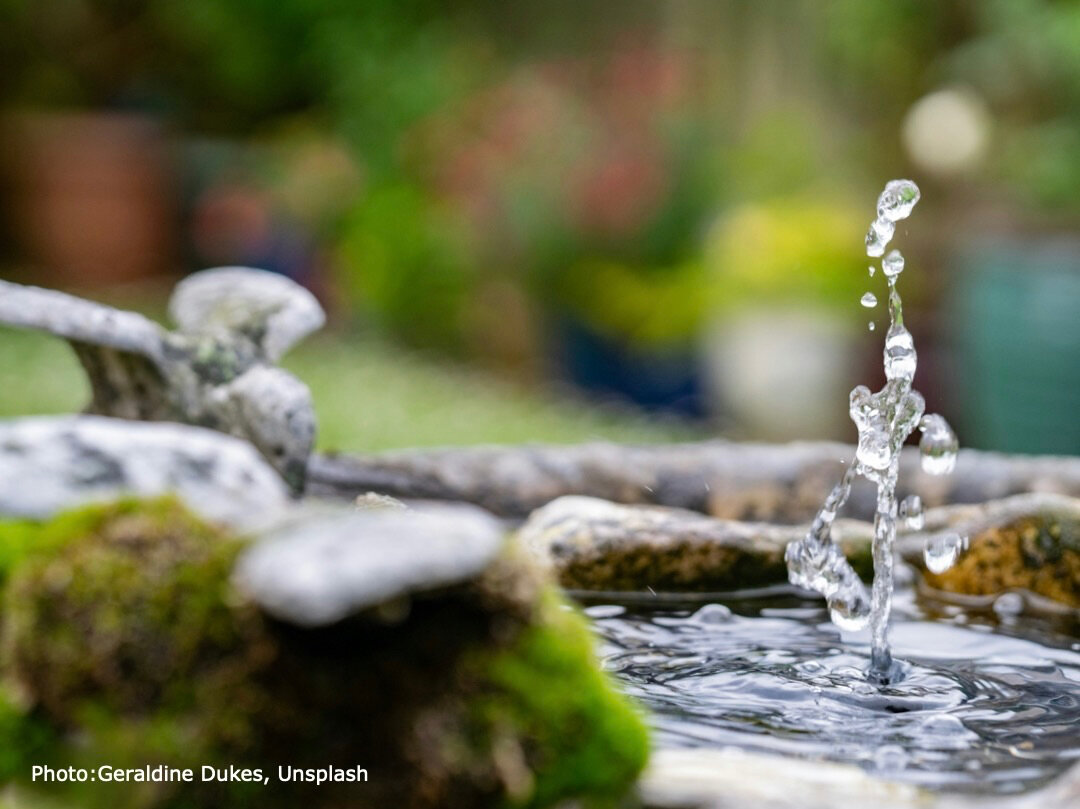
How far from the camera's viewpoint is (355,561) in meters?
0.90

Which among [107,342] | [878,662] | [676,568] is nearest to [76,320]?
[107,342]

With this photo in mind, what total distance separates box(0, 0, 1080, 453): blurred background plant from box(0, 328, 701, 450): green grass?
0.05 meters

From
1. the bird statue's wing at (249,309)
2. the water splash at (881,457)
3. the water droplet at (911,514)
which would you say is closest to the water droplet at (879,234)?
the water splash at (881,457)

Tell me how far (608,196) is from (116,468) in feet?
19.3

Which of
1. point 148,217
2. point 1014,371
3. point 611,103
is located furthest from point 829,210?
point 148,217

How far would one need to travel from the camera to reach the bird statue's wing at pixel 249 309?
1.90 m

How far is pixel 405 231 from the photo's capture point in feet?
25.3

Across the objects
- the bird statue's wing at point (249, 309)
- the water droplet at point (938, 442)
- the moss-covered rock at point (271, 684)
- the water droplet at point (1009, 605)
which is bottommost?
the water droplet at point (1009, 605)

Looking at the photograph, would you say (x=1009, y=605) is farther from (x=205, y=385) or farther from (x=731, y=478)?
(x=205, y=385)

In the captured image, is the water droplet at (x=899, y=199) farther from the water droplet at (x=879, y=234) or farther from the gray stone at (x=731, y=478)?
the gray stone at (x=731, y=478)

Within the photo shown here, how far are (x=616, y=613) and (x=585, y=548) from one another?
0.31 feet

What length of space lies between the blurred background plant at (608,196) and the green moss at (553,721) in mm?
Answer: 4053

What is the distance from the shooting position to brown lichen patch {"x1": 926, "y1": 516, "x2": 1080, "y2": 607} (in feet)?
6.16

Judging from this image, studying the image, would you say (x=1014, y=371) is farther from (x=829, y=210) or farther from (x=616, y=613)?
(x=616, y=613)
